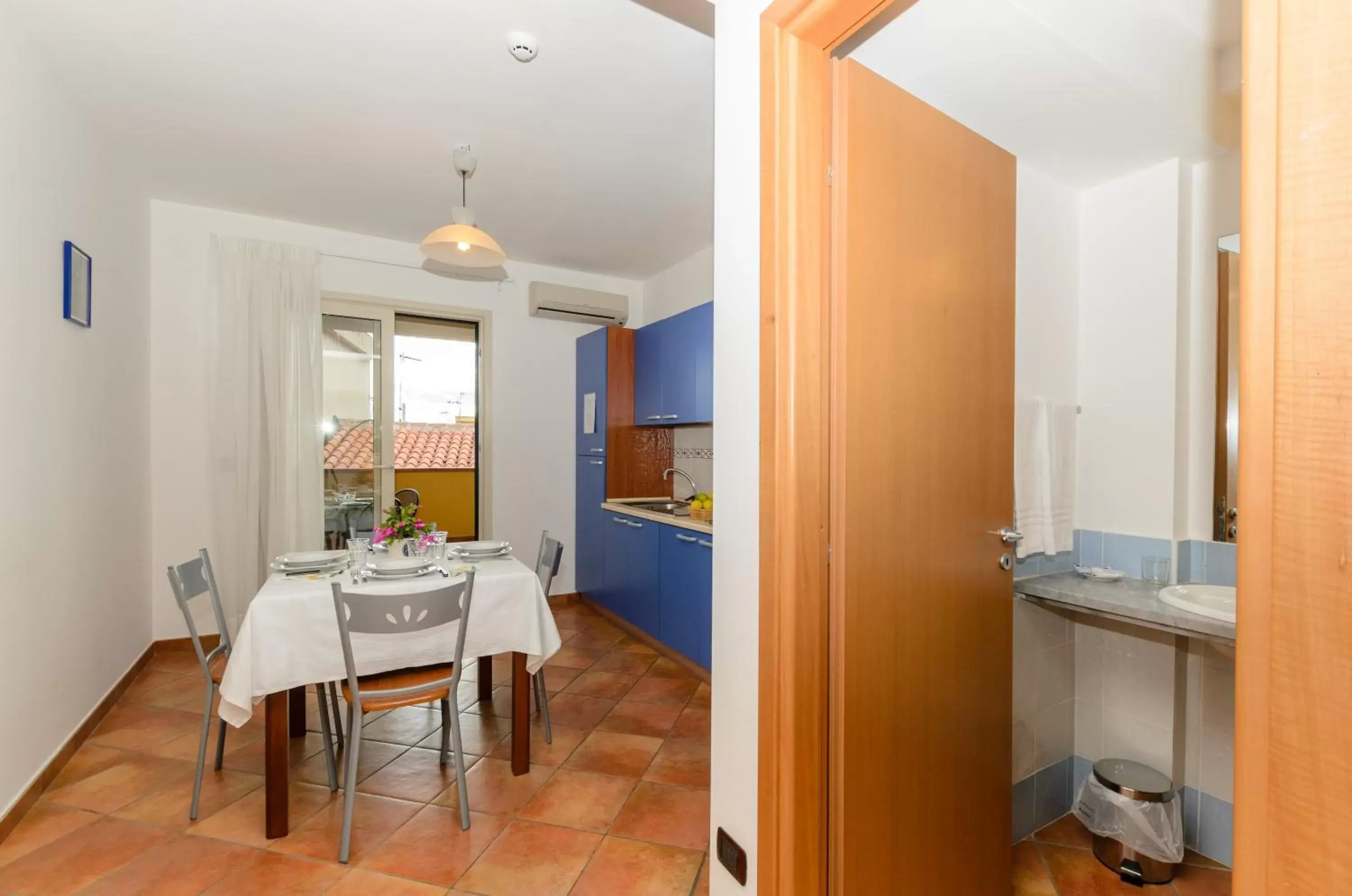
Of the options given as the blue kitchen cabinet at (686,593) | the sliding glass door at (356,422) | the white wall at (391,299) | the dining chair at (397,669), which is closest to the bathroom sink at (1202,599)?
the blue kitchen cabinet at (686,593)

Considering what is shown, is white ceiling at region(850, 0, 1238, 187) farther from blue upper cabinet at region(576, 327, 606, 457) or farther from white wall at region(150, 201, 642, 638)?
white wall at region(150, 201, 642, 638)

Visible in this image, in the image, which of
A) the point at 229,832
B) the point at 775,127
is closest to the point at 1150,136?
the point at 775,127

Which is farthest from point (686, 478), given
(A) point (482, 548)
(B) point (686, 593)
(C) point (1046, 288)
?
(C) point (1046, 288)

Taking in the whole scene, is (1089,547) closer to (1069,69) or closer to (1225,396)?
(1225,396)

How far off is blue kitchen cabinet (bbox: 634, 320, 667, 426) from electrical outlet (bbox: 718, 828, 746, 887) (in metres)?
3.00

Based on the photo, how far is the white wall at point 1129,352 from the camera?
204 cm

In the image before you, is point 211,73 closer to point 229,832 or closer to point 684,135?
point 684,135

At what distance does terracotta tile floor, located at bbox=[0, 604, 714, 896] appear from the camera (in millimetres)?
1790

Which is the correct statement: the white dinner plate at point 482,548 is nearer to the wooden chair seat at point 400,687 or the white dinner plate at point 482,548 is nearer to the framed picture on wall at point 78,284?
the wooden chair seat at point 400,687

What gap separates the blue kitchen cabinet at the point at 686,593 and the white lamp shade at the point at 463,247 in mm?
1836

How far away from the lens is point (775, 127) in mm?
1292

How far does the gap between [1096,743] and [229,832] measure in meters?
3.15

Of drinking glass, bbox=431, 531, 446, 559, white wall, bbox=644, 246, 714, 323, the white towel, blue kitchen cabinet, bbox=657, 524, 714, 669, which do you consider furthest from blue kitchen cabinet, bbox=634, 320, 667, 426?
the white towel

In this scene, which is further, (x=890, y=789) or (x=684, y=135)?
(x=684, y=135)
